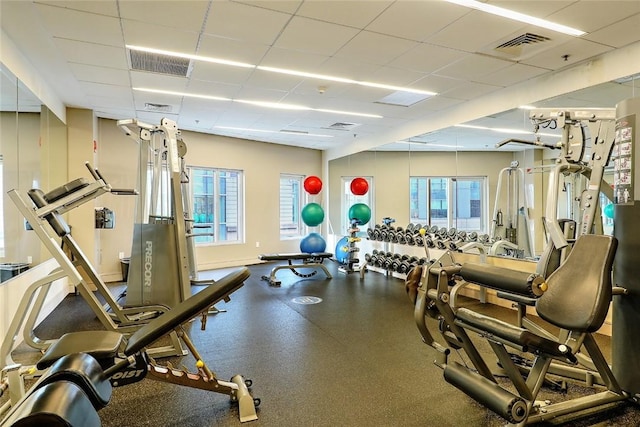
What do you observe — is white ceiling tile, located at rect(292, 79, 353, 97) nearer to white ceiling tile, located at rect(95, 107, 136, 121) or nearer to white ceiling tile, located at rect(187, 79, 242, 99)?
white ceiling tile, located at rect(187, 79, 242, 99)

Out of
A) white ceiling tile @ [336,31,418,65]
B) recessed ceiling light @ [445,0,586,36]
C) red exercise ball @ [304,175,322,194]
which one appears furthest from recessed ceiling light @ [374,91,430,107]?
red exercise ball @ [304,175,322,194]

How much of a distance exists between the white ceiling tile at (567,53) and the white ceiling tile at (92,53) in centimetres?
405

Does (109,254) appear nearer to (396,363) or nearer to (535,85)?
(396,363)

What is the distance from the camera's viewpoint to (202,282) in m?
4.86

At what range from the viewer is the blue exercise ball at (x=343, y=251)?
23.9ft

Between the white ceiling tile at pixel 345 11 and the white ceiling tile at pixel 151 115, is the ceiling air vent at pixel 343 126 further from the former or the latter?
the white ceiling tile at pixel 345 11

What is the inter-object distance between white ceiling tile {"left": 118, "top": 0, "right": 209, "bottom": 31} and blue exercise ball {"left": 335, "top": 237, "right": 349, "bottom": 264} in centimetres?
483

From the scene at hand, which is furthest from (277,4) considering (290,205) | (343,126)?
(290,205)

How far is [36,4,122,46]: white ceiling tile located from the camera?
288 centimetres

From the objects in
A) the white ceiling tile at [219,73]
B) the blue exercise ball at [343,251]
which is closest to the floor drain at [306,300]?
the blue exercise ball at [343,251]

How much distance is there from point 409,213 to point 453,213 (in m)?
0.91

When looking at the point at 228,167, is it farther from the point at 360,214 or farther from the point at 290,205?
the point at 360,214

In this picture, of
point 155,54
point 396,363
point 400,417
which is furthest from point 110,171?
point 400,417

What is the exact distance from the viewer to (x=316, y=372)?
284cm
